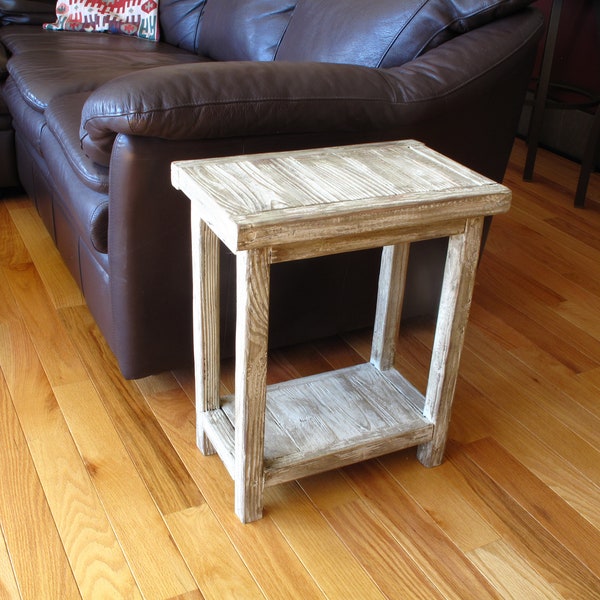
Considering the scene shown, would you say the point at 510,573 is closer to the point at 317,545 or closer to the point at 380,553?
the point at 380,553

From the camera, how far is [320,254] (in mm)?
1082

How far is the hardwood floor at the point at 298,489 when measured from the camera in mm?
1154

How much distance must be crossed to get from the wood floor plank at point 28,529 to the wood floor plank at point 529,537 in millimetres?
709

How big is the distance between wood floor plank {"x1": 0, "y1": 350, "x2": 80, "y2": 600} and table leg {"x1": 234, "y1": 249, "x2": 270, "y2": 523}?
0.30m

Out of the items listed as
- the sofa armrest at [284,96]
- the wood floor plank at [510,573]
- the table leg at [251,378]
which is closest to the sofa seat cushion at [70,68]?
the sofa armrest at [284,96]

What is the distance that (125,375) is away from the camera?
57.8 inches

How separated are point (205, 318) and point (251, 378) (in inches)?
8.3

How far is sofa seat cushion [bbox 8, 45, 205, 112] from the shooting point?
190 centimetres

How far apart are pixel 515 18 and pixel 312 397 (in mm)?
908

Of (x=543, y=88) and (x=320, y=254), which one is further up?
(x=320, y=254)

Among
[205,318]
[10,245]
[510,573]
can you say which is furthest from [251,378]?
[10,245]

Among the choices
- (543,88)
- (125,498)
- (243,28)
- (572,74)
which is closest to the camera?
(125,498)

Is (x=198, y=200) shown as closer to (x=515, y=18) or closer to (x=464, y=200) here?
(x=464, y=200)

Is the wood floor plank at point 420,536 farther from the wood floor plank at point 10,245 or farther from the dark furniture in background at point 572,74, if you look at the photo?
the dark furniture in background at point 572,74
